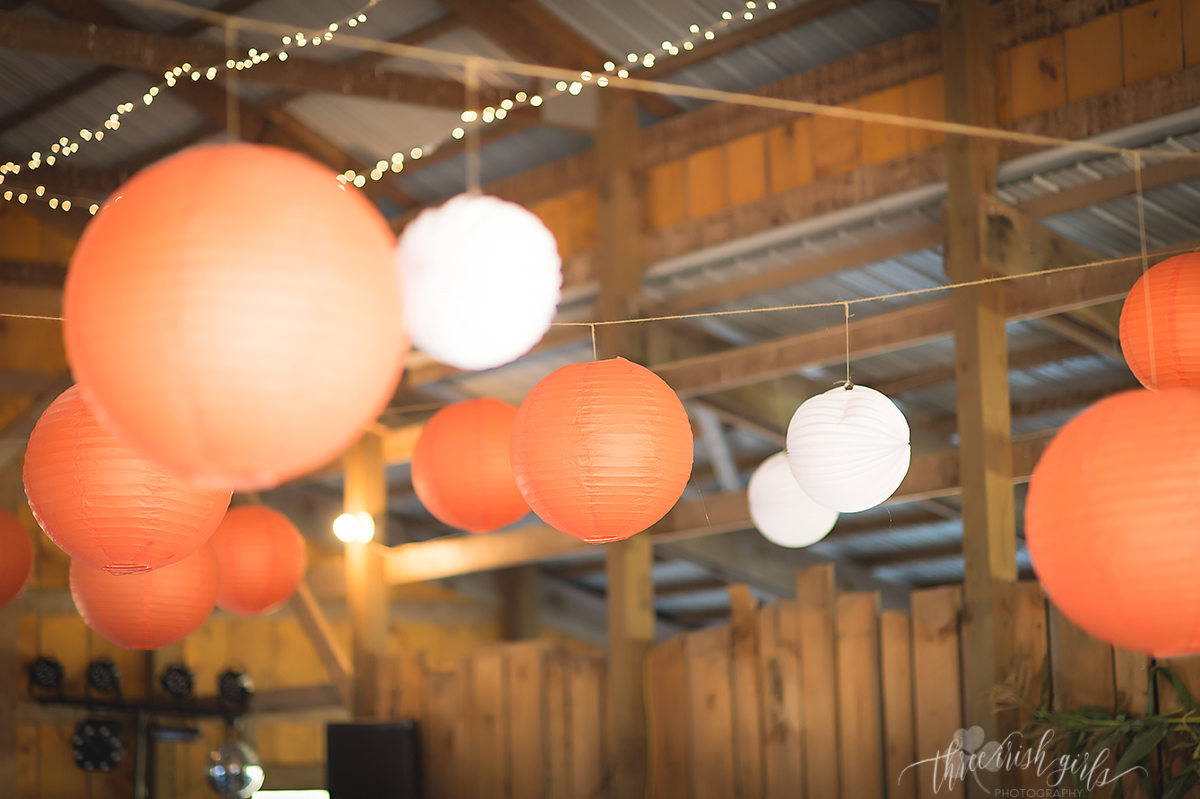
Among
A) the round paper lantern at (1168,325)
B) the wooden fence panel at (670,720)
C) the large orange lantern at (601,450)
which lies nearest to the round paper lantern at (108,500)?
the large orange lantern at (601,450)

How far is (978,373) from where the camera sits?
5164mm

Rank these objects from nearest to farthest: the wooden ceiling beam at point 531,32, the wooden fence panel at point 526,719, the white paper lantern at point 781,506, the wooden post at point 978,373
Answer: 1. the wooden post at point 978,373
2. the white paper lantern at point 781,506
3. the wooden ceiling beam at point 531,32
4. the wooden fence panel at point 526,719

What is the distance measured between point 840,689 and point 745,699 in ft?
1.70

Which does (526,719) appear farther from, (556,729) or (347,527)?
(347,527)

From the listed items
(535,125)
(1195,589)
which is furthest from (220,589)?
(1195,589)

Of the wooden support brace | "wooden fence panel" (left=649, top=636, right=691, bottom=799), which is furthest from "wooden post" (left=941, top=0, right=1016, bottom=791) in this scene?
the wooden support brace

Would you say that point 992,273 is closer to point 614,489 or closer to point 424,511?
point 614,489

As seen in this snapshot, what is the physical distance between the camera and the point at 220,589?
21.9 ft

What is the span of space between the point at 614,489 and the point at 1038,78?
274cm

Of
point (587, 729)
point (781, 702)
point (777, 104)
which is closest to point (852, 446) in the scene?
point (781, 702)

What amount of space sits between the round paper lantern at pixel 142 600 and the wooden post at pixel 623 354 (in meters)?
2.10

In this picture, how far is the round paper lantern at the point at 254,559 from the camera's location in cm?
662

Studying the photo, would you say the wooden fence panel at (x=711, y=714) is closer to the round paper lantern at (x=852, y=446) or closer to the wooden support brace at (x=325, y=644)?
the round paper lantern at (x=852, y=446)

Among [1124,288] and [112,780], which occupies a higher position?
[1124,288]
